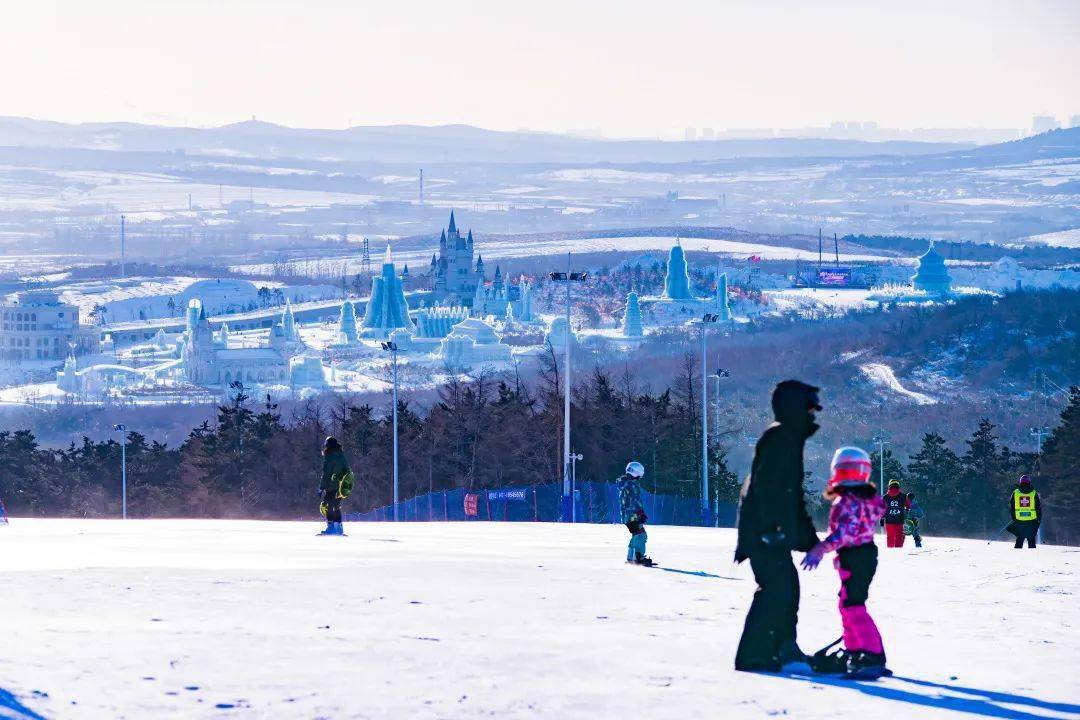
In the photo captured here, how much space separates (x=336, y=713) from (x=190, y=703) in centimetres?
75

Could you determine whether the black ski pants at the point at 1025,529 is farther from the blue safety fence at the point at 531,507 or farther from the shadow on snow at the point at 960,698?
the blue safety fence at the point at 531,507

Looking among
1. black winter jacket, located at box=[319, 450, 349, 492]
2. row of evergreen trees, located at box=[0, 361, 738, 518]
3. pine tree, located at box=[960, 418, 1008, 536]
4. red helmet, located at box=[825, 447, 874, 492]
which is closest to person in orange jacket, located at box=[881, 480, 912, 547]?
black winter jacket, located at box=[319, 450, 349, 492]

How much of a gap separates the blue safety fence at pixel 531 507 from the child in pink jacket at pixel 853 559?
3473 centimetres

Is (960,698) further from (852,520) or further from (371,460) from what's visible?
(371,460)

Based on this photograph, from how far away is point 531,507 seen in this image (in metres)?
49.6

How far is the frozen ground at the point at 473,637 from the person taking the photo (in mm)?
10898

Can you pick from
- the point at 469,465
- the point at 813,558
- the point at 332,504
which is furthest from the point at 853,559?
the point at 469,465

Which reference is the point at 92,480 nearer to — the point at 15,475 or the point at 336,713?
the point at 15,475

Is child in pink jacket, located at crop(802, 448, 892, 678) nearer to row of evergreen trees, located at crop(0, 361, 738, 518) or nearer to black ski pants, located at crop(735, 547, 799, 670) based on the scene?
black ski pants, located at crop(735, 547, 799, 670)

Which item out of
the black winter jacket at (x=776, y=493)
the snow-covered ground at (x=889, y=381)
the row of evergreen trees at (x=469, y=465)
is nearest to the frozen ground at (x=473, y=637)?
the black winter jacket at (x=776, y=493)

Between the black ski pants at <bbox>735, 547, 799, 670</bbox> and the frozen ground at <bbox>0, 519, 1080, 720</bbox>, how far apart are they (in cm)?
19

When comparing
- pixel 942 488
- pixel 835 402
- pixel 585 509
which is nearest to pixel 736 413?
pixel 835 402

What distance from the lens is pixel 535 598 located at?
16.5 meters

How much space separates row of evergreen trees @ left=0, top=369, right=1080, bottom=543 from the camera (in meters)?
79.3
